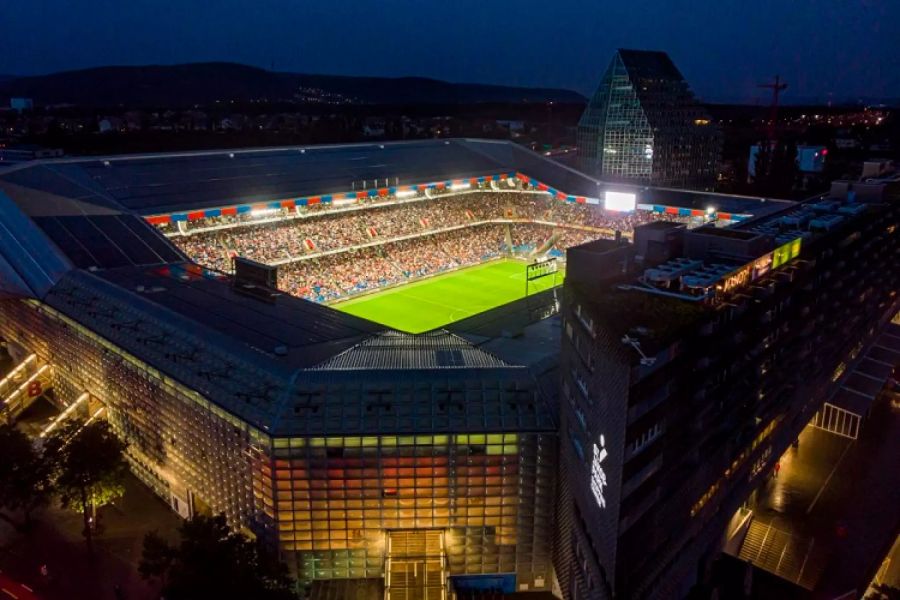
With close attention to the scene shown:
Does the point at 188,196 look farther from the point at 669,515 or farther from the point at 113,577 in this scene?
the point at 669,515

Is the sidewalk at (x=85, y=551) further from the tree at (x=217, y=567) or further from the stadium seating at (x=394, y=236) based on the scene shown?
the stadium seating at (x=394, y=236)

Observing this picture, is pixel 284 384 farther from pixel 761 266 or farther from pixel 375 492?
pixel 761 266

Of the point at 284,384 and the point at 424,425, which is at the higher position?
the point at 284,384

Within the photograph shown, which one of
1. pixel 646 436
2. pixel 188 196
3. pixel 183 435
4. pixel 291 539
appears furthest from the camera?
pixel 188 196

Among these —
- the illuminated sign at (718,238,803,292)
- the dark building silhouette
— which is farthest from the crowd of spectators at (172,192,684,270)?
the illuminated sign at (718,238,803,292)

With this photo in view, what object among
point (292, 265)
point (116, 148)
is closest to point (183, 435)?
point (292, 265)

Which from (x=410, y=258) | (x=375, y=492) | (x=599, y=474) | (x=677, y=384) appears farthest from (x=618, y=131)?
(x=599, y=474)

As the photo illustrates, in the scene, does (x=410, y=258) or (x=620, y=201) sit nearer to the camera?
(x=620, y=201)
